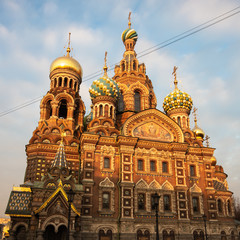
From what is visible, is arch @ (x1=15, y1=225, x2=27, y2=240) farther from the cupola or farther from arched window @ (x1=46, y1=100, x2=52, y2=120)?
the cupola

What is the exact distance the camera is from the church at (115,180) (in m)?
16.5

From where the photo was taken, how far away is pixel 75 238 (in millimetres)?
16688

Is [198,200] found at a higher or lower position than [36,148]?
lower

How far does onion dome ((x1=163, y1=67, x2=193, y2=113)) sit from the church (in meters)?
0.19

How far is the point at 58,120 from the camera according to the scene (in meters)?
23.9

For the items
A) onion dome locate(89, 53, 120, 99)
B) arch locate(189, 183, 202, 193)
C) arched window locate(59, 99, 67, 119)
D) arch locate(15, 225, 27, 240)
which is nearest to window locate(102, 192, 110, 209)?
arch locate(15, 225, 27, 240)

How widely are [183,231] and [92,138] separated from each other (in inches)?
360

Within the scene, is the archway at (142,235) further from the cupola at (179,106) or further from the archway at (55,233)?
the cupola at (179,106)

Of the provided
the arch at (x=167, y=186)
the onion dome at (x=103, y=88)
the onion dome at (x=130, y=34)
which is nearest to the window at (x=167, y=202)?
the arch at (x=167, y=186)

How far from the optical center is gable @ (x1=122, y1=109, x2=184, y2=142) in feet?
70.8

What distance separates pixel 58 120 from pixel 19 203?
860cm

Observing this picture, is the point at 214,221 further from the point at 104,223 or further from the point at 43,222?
the point at 43,222

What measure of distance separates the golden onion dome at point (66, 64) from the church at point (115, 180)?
2324 millimetres

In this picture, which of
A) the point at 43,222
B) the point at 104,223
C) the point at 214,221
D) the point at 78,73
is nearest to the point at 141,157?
the point at 104,223
